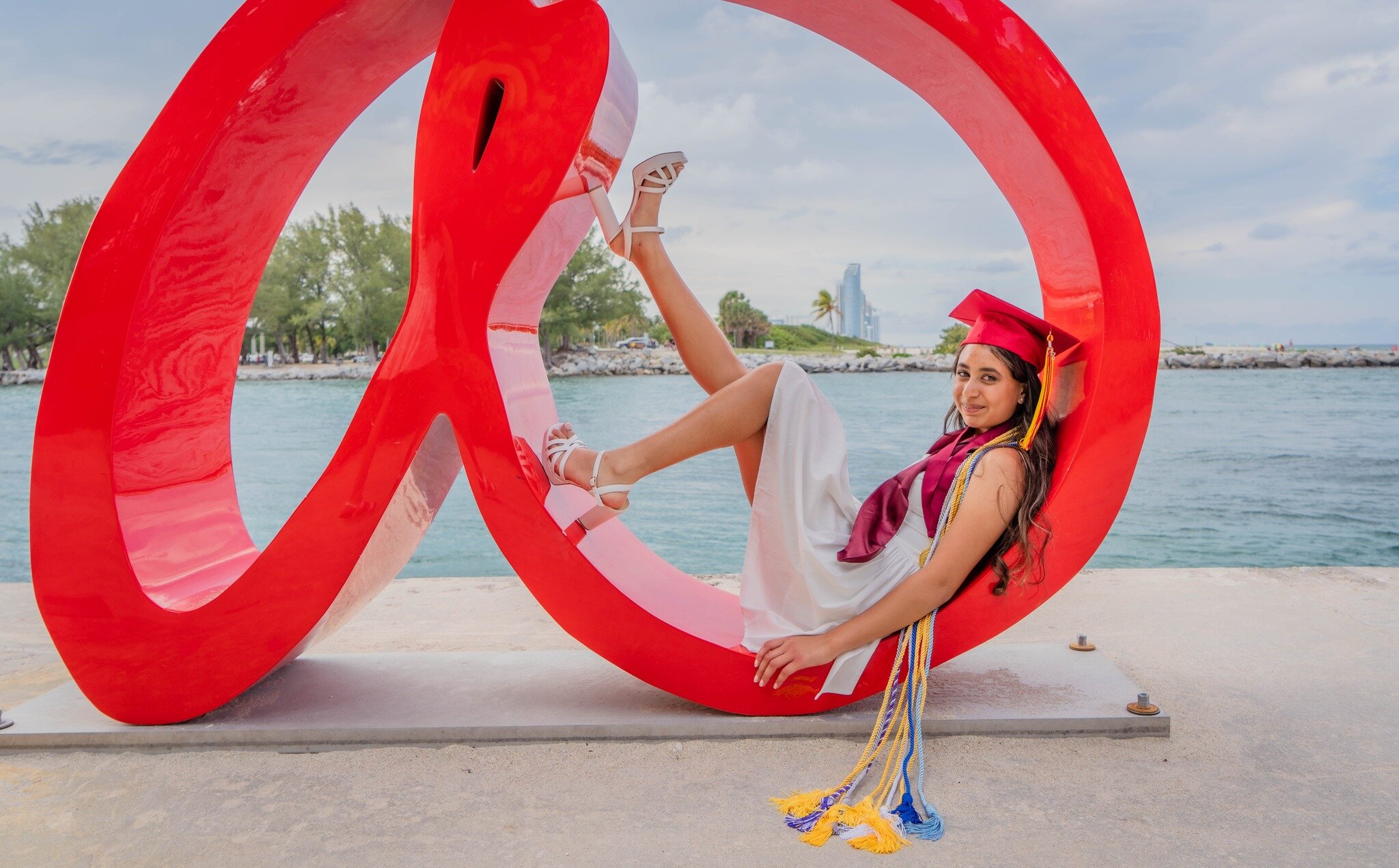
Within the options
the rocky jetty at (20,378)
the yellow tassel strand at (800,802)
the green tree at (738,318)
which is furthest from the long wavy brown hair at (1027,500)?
the green tree at (738,318)

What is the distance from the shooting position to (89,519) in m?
2.79

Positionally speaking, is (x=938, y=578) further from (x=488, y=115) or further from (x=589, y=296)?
(x=589, y=296)

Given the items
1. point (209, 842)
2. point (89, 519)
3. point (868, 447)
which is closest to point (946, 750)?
point (209, 842)

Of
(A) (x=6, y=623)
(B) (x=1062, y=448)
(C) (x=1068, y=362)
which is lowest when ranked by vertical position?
(A) (x=6, y=623)

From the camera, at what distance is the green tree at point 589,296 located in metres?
38.6

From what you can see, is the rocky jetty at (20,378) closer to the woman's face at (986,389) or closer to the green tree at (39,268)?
the green tree at (39,268)

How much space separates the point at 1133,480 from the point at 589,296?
95.7 feet

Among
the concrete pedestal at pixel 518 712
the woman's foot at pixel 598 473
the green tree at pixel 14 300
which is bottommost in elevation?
the concrete pedestal at pixel 518 712

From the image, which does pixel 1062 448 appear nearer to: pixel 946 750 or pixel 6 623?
pixel 946 750

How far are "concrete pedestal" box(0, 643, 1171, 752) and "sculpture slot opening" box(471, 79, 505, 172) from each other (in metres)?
1.54

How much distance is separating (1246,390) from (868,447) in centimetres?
2464

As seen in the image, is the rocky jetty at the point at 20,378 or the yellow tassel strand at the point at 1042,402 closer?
the yellow tassel strand at the point at 1042,402

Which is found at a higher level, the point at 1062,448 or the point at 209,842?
the point at 1062,448

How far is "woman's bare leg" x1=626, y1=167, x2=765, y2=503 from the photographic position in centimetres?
279
